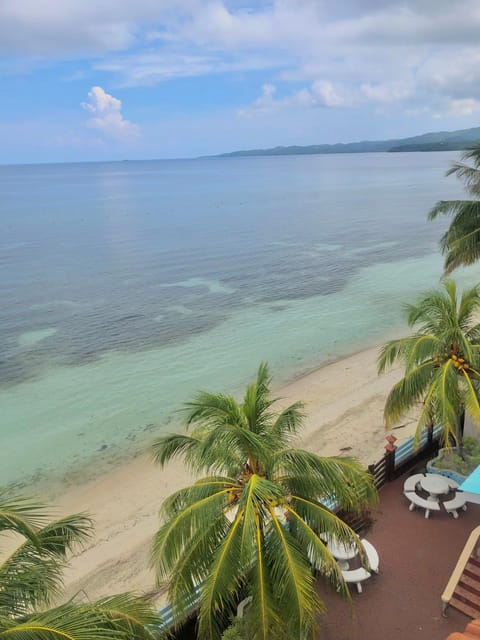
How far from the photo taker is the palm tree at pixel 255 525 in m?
5.90

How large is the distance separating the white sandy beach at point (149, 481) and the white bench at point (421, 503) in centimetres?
465

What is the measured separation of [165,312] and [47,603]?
27715mm

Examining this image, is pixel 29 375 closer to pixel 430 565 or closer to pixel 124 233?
pixel 430 565

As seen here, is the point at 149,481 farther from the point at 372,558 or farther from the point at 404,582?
the point at 404,582

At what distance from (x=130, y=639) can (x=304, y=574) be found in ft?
6.67

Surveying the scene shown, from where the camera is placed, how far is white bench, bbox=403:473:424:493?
10938 mm

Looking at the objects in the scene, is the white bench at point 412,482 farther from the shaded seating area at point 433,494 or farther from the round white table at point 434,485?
the round white table at point 434,485

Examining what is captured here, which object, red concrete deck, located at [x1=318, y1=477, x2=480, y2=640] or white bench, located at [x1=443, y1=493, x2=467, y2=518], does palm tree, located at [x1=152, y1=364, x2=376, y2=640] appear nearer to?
red concrete deck, located at [x1=318, y1=477, x2=480, y2=640]

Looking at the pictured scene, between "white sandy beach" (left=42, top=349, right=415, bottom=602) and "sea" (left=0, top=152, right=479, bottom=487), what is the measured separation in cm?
130

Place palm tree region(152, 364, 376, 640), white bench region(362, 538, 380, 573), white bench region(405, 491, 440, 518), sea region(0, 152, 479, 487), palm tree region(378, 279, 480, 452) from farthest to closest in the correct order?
sea region(0, 152, 479, 487)
white bench region(405, 491, 440, 518)
palm tree region(378, 279, 480, 452)
white bench region(362, 538, 380, 573)
palm tree region(152, 364, 376, 640)

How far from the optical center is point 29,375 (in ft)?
77.7

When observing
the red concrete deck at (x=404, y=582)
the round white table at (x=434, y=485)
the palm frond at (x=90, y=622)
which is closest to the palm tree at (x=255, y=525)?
the palm frond at (x=90, y=622)

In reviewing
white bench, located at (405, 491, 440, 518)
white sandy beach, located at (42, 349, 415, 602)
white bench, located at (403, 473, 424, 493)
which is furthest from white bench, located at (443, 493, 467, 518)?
white sandy beach, located at (42, 349, 415, 602)

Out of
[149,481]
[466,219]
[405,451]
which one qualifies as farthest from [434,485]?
[466,219]
